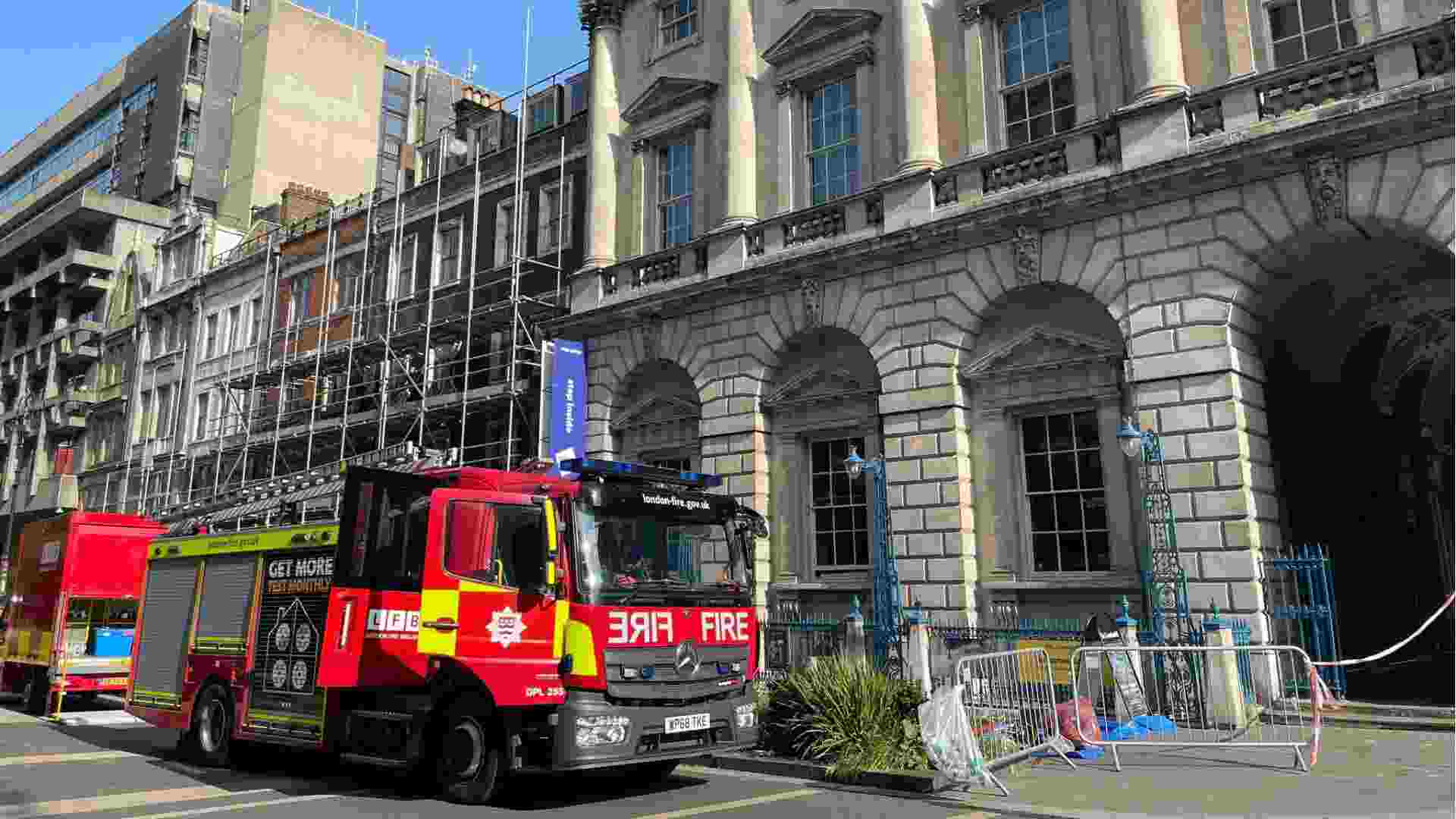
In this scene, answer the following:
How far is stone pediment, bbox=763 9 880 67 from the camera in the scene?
19.2 metres

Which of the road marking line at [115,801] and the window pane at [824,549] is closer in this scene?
the road marking line at [115,801]

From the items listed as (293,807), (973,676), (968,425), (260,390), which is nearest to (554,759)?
(293,807)

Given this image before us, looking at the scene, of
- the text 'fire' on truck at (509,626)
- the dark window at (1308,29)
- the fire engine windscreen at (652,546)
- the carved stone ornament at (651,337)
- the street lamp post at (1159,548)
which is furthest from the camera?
the carved stone ornament at (651,337)

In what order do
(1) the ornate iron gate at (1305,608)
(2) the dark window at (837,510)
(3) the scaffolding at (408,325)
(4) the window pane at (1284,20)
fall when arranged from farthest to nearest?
(3) the scaffolding at (408,325) < (2) the dark window at (837,510) < (4) the window pane at (1284,20) < (1) the ornate iron gate at (1305,608)

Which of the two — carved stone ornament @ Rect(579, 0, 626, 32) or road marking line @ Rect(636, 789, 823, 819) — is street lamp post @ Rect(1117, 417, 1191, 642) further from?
carved stone ornament @ Rect(579, 0, 626, 32)

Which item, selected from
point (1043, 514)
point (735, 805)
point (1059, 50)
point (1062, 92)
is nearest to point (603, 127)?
point (1059, 50)

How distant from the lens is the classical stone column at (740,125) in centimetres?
2025

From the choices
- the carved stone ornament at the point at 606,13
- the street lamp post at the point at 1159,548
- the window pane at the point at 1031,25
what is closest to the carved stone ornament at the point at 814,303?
the window pane at the point at 1031,25

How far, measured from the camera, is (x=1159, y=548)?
13.9 meters

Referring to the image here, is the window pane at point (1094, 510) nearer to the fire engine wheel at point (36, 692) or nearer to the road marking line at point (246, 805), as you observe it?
the road marking line at point (246, 805)

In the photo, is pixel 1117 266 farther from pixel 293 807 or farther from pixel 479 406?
pixel 479 406

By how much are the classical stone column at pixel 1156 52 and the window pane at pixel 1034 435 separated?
204 inches

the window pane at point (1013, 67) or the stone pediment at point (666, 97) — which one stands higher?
the stone pediment at point (666, 97)

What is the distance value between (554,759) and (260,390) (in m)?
28.3
